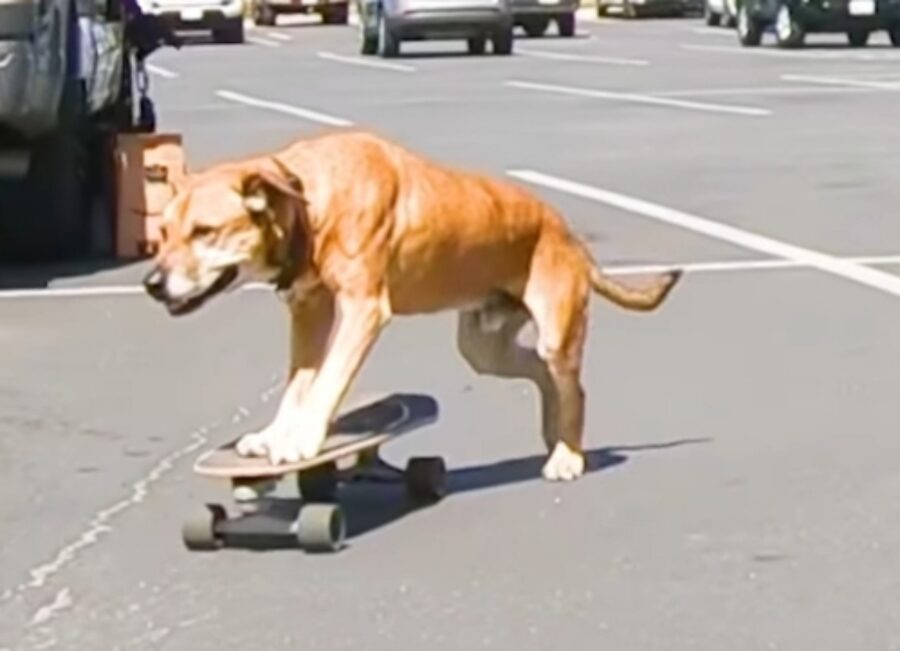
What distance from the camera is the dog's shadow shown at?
7.84 m

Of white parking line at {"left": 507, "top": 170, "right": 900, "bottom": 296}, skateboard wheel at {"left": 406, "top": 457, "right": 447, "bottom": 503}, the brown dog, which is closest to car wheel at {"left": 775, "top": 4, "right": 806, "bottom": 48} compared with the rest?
white parking line at {"left": 507, "top": 170, "right": 900, "bottom": 296}

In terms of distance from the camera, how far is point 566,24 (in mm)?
48094

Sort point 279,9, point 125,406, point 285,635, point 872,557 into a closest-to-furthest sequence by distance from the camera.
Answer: point 285,635 < point 872,557 < point 125,406 < point 279,9

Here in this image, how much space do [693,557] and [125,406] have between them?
125 inches

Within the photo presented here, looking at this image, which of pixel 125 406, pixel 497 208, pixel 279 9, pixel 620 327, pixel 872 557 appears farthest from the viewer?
pixel 279 9

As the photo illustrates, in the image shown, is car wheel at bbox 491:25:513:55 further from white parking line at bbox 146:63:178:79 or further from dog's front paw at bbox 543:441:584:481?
dog's front paw at bbox 543:441:584:481

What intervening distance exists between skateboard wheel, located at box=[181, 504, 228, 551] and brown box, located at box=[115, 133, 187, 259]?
667 cm

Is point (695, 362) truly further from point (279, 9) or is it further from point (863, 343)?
point (279, 9)

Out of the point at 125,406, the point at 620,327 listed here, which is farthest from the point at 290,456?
the point at 620,327

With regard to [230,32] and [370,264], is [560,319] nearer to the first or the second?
[370,264]

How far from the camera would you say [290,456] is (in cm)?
738

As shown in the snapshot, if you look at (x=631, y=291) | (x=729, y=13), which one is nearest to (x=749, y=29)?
(x=729, y=13)

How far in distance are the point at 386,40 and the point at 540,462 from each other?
32.0 metres

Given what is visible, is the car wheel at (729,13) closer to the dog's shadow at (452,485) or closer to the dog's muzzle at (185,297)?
the dog's shadow at (452,485)
